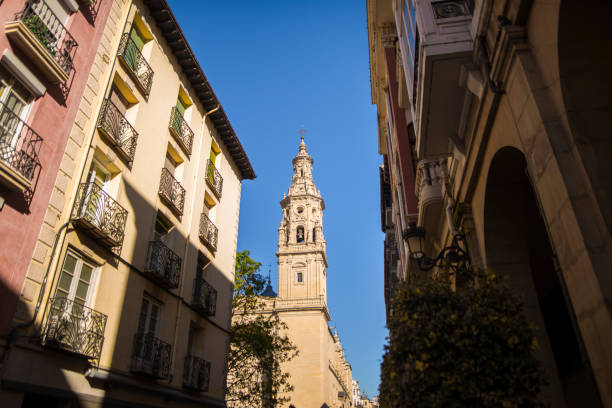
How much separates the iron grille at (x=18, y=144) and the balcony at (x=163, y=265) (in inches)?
182

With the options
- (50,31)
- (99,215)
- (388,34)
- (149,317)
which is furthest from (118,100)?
(388,34)

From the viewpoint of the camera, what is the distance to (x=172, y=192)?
1450 centimetres

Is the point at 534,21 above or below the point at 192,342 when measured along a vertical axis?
above

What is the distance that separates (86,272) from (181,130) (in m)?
6.99

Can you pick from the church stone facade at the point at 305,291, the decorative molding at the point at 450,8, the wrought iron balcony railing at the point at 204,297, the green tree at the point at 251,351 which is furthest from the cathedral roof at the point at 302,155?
the decorative molding at the point at 450,8

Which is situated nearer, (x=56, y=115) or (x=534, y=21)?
(x=534, y=21)

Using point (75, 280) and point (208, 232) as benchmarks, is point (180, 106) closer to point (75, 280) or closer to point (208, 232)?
point (208, 232)

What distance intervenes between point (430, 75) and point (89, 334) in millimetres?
8762

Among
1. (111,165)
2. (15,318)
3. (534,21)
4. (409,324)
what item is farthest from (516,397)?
(111,165)

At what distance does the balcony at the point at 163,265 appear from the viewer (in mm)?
12455

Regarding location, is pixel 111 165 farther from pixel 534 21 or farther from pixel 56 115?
pixel 534 21

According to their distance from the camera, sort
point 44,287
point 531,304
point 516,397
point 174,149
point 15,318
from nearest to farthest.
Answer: point 516,397 → point 531,304 → point 15,318 → point 44,287 → point 174,149

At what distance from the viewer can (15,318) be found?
7797mm

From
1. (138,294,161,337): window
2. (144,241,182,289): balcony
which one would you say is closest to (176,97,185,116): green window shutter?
(144,241,182,289): balcony
